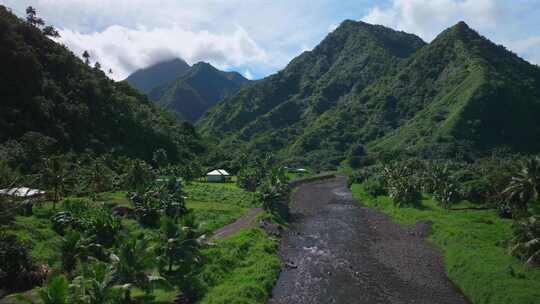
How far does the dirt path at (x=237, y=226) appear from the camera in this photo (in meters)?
57.5

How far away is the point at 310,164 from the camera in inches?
7343

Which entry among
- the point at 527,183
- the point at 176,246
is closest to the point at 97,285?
the point at 176,246

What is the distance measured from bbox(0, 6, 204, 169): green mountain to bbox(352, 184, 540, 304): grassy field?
239 ft

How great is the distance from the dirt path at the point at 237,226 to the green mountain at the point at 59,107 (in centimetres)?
4280

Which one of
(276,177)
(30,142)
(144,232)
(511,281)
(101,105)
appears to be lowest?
(511,281)

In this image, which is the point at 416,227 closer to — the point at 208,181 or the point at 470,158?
the point at 208,181

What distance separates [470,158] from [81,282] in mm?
149676

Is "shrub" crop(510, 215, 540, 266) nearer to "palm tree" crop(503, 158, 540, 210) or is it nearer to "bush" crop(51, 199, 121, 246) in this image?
"palm tree" crop(503, 158, 540, 210)

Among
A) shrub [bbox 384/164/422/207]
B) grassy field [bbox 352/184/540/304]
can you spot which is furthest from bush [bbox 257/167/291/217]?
shrub [bbox 384/164/422/207]

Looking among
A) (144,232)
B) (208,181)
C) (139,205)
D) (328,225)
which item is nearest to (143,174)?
(139,205)

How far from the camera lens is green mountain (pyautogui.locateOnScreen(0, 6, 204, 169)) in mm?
99188

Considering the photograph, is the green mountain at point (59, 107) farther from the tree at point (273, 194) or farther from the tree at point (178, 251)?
the tree at point (178, 251)

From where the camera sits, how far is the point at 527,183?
2148 inches

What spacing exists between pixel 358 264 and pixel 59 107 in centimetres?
9693
